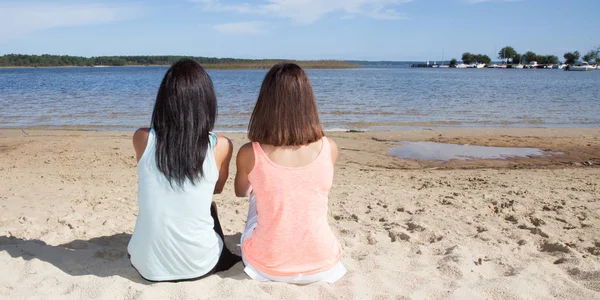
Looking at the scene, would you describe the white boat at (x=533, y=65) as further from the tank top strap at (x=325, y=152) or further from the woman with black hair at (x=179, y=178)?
the woman with black hair at (x=179, y=178)

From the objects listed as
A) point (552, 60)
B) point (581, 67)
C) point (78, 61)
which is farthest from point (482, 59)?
point (78, 61)

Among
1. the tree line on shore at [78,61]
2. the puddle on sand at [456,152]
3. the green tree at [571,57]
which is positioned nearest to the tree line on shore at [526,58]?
the green tree at [571,57]

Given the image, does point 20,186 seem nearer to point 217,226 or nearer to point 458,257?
point 217,226

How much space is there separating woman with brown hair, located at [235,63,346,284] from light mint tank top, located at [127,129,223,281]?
0.88 feet

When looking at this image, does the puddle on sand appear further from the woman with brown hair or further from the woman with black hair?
the woman with black hair

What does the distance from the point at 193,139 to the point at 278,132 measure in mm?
492

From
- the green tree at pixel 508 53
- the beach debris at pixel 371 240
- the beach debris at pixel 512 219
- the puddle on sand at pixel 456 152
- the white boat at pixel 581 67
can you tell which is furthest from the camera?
the green tree at pixel 508 53

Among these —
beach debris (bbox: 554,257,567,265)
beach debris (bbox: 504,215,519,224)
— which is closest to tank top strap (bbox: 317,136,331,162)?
beach debris (bbox: 554,257,567,265)

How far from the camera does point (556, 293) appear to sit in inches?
119

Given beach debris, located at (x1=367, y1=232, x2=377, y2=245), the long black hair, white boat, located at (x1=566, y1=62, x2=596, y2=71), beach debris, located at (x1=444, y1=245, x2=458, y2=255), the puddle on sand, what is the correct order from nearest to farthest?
the long black hair < beach debris, located at (x1=444, y1=245, x2=458, y2=255) < beach debris, located at (x1=367, y1=232, x2=377, y2=245) < the puddle on sand < white boat, located at (x1=566, y1=62, x2=596, y2=71)

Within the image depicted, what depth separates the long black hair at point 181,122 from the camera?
279 cm

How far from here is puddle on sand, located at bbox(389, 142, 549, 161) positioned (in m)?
9.01

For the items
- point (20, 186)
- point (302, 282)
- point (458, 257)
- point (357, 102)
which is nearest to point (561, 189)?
point (458, 257)

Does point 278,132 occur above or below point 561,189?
above
